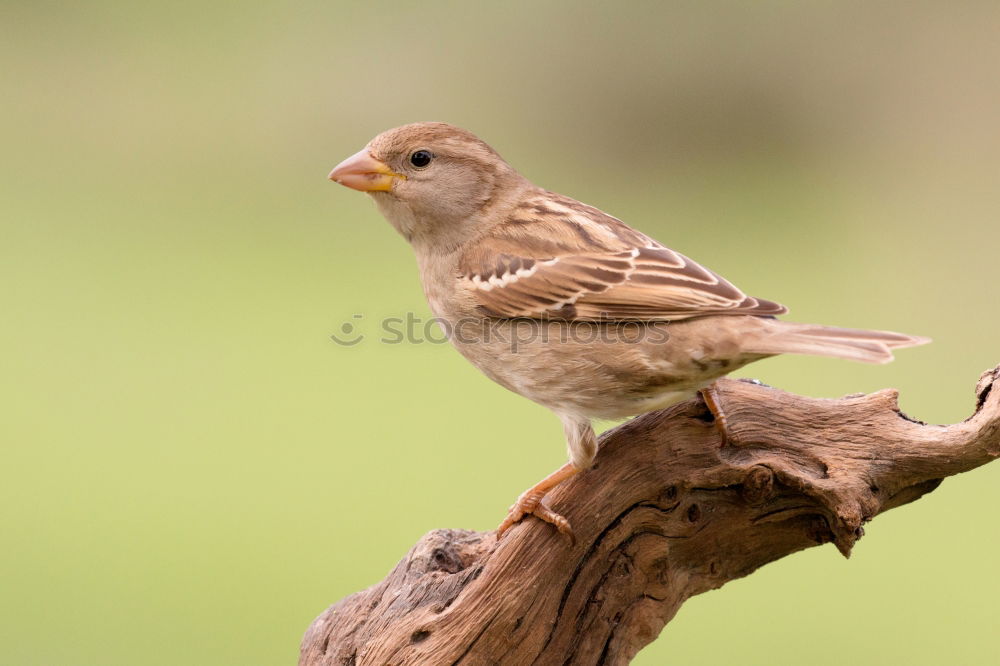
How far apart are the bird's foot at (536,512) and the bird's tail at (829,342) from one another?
791mm

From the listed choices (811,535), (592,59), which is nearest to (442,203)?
(811,535)

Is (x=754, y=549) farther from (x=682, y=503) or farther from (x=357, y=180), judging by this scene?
(x=357, y=180)

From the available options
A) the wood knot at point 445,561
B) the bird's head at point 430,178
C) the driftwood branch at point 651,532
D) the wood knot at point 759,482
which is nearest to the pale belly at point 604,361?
the driftwood branch at point 651,532

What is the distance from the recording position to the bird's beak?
12.5 feet

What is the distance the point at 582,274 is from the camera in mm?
3680

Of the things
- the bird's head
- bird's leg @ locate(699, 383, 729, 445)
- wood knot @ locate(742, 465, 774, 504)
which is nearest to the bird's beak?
the bird's head

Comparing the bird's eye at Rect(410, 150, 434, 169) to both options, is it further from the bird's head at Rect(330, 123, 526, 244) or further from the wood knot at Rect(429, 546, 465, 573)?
the wood knot at Rect(429, 546, 465, 573)

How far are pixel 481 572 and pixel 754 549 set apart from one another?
0.90 m

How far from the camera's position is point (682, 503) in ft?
11.8

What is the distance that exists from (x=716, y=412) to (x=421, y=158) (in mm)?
1323

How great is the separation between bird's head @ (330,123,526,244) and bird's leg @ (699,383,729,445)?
1007 millimetres

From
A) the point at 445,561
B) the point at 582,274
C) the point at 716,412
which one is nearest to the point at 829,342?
the point at 716,412

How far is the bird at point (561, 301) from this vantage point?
133 inches

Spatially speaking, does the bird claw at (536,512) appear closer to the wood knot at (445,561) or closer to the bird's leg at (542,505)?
the bird's leg at (542,505)
